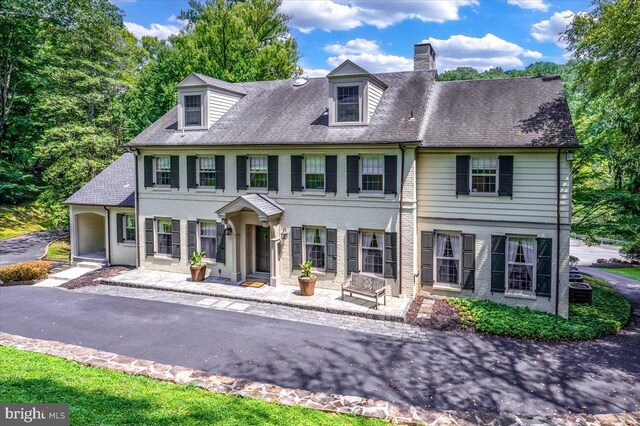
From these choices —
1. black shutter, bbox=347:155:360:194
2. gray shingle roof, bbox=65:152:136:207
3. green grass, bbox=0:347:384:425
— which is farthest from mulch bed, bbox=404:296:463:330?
gray shingle roof, bbox=65:152:136:207

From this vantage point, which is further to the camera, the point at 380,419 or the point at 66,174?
the point at 66,174

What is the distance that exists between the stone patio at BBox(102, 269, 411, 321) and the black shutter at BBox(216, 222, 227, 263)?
3.13 feet

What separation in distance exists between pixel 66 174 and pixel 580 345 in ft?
94.5

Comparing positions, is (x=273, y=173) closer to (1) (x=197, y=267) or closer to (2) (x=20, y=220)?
(1) (x=197, y=267)

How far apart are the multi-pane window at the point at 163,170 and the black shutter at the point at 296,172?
6216 mm

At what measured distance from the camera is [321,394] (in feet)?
30.1

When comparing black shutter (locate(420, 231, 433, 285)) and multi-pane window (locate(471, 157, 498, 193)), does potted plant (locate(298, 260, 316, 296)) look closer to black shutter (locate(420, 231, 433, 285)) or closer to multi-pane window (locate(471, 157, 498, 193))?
black shutter (locate(420, 231, 433, 285))

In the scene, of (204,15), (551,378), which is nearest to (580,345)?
(551,378)

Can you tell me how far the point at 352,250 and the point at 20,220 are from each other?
1179 inches

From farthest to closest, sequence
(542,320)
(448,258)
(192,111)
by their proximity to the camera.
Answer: (192,111) → (448,258) → (542,320)

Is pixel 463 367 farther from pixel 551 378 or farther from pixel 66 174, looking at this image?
pixel 66 174

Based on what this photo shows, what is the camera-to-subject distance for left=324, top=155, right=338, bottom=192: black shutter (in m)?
16.7

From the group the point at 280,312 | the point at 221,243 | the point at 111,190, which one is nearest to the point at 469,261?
the point at 280,312

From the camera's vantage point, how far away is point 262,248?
19.0 metres
